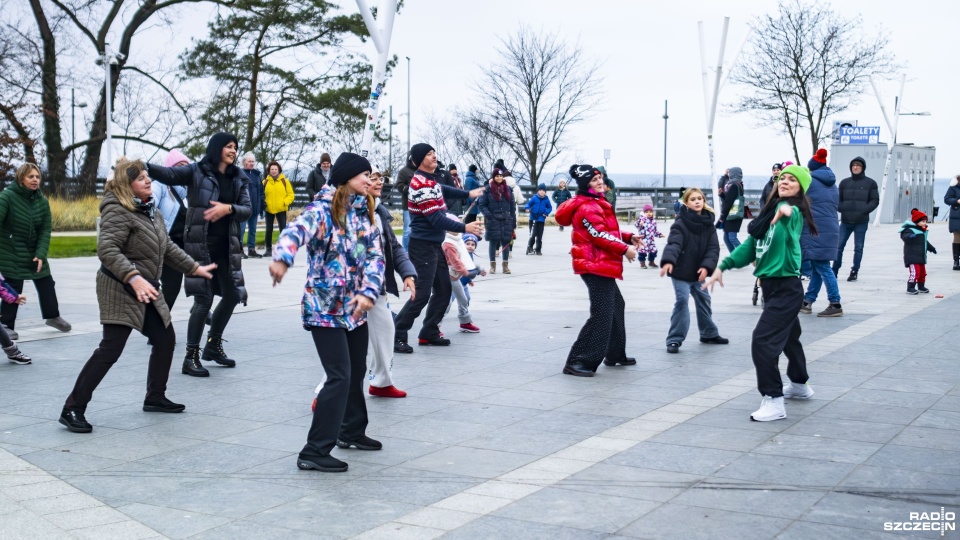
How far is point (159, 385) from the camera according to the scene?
7.16m

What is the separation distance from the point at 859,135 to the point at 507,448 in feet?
116

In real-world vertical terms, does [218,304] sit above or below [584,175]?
below

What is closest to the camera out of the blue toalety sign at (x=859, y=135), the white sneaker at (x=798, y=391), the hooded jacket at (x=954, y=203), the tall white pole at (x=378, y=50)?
the white sneaker at (x=798, y=391)

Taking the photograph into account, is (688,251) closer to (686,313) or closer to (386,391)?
(686,313)

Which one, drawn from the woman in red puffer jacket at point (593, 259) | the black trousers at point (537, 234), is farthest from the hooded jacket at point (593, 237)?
the black trousers at point (537, 234)

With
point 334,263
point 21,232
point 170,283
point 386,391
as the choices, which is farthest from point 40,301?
point 334,263

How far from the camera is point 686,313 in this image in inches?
382

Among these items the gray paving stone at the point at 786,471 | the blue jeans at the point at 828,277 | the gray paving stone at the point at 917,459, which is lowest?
the gray paving stone at the point at 786,471

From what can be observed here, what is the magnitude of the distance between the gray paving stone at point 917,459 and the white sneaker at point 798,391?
1.34 metres

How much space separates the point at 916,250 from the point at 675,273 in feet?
20.4

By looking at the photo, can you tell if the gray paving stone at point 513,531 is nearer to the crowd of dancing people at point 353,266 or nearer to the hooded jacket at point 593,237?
the crowd of dancing people at point 353,266

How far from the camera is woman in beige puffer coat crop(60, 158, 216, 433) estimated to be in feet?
22.0

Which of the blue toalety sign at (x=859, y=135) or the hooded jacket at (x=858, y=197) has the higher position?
the blue toalety sign at (x=859, y=135)

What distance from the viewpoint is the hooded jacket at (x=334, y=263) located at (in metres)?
A: 5.66
